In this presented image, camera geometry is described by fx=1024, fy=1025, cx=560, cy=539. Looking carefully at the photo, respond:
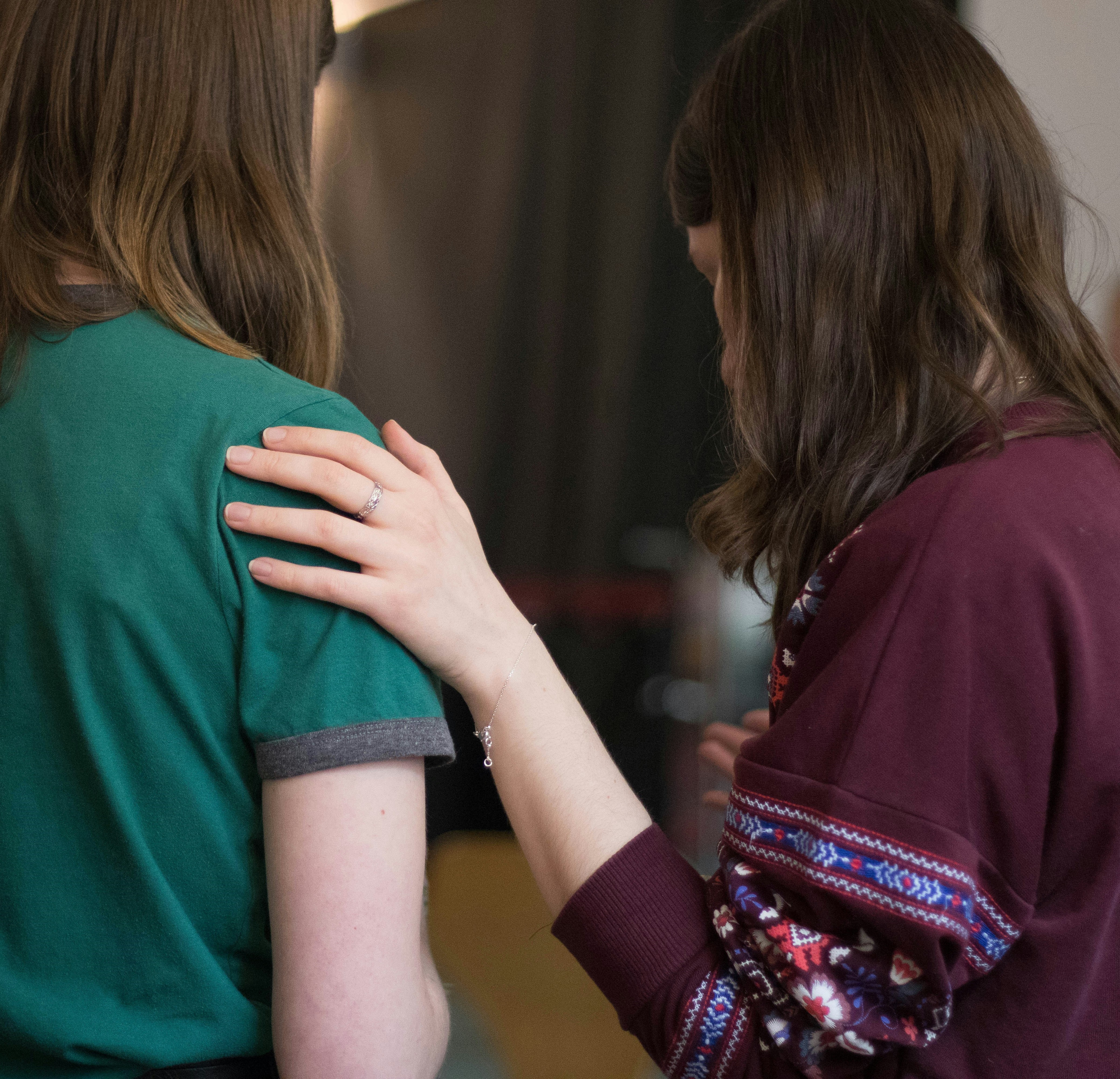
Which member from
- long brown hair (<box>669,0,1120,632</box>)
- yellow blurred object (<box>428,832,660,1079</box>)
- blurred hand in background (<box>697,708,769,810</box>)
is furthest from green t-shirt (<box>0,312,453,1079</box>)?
yellow blurred object (<box>428,832,660,1079</box>)

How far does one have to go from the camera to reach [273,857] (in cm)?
63

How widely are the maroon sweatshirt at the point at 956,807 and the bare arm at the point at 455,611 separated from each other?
16 centimetres

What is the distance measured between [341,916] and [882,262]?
0.62 meters

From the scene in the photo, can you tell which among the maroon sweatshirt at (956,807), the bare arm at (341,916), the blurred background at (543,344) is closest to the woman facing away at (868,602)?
the maroon sweatshirt at (956,807)

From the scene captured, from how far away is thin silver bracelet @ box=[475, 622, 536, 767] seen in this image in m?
0.87

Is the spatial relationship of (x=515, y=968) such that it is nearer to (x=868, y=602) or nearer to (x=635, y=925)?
(x=635, y=925)

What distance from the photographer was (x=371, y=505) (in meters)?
0.71

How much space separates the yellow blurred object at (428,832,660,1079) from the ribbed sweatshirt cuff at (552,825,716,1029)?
117cm

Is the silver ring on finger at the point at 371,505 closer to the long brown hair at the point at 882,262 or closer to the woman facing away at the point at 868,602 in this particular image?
the woman facing away at the point at 868,602

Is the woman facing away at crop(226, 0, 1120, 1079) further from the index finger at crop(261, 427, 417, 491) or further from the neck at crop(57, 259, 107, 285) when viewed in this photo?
the neck at crop(57, 259, 107, 285)

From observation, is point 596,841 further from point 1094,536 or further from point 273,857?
point 1094,536

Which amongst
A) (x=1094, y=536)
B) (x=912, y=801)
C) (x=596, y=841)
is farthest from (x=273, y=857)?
(x=1094, y=536)

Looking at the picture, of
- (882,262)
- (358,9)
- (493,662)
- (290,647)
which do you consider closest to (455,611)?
(493,662)

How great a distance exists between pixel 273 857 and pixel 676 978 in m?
0.32
